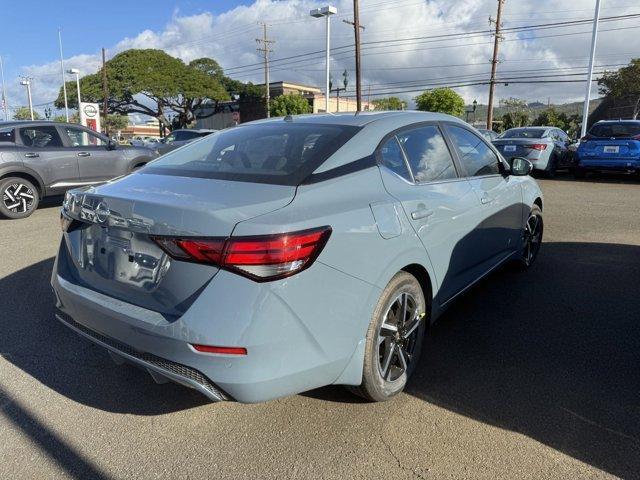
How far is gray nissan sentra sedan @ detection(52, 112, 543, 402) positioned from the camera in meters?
2.12

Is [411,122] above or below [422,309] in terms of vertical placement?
above

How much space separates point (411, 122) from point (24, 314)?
11.2 ft

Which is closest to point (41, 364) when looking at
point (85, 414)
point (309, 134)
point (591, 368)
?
point (85, 414)

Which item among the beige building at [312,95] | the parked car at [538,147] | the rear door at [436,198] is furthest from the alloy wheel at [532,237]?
the beige building at [312,95]

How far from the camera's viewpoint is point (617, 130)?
43.1 feet

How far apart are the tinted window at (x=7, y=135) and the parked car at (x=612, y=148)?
43.8 ft

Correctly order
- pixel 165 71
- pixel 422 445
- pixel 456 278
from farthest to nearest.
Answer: pixel 165 71 → pixel 456 278 → pixel 422 445

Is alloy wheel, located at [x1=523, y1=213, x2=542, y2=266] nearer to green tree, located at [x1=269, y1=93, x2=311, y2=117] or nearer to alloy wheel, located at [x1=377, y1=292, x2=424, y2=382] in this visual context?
alloy wheel, located at [x1=377, y1=292, x2=424, y2=382]

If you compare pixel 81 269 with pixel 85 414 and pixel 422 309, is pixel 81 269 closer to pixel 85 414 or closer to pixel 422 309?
pixel 85 414

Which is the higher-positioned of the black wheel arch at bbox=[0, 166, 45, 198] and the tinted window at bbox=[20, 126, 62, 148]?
the tinted window at bbox=[20, 126, 62, 148]

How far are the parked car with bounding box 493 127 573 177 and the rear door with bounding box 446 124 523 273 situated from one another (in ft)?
30.3

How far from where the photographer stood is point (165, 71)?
164ft

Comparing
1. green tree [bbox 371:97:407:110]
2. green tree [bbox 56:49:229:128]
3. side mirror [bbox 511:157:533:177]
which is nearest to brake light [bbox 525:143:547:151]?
side mirror [bbox 511:157:533:177]

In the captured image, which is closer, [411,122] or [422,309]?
[422,309]
